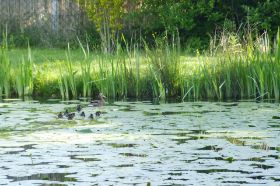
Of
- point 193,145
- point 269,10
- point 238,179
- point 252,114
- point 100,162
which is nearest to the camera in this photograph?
point 238,179

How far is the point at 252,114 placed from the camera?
36.8 ft

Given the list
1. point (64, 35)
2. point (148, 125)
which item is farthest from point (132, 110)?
point (64, 35)

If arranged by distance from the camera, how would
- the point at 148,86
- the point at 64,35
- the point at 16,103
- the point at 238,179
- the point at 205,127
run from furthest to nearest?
1. the point at 64,35
2. the point at 148,86
3. the point at 16,103
4. the point at 205,127
5. the point at 238,179

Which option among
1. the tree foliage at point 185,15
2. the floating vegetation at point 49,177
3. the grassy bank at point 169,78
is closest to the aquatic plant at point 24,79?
the grassy bank at point 169,78

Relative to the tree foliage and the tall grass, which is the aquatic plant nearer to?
the tall grass

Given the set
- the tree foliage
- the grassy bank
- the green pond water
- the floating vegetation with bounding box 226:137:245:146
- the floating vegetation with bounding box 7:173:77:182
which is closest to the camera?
the floating vegetation with bounding box 7:173:77:182

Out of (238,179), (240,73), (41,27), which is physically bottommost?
(238,179)

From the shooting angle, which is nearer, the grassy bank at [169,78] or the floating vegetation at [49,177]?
the floating vegetation at [49,177]

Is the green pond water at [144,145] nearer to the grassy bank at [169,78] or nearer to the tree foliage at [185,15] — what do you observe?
the grassy bank at [169,78]

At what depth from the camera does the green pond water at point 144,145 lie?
7.51m

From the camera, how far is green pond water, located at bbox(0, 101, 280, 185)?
7.51 metres

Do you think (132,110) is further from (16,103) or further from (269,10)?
(269,10)

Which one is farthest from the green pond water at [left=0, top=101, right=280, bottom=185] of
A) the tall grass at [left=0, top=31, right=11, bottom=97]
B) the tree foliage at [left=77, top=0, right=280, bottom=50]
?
the tree foliage at [left=77, top=0, right=280, bottom=50]

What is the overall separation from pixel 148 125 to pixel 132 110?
1361 millimetres
